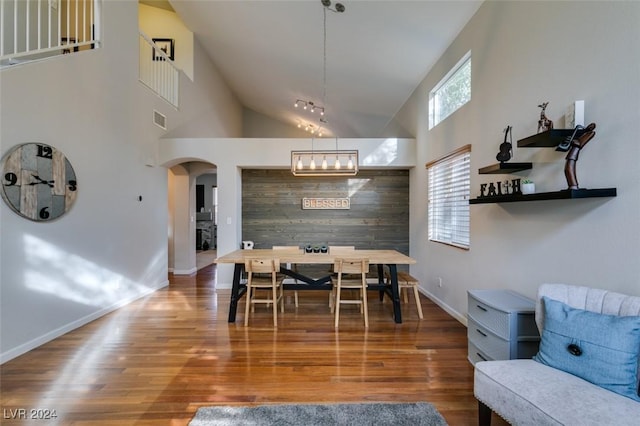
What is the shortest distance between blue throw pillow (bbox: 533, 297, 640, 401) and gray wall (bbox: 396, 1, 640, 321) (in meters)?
0.32

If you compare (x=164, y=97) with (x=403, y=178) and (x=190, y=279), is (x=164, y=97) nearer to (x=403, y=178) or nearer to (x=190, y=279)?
(x=190, y=279)

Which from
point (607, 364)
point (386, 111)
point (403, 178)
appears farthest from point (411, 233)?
point (607, 364)

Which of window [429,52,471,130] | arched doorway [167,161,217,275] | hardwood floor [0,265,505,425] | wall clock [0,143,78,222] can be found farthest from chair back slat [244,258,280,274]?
arched doorway [167,161,217,275]

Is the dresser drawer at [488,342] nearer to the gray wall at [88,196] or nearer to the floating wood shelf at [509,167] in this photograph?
the floating wood shelf at [509,167]

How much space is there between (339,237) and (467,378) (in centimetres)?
346

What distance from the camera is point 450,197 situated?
152 inches

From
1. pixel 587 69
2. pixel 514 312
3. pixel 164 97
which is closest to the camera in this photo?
pixel 587 69

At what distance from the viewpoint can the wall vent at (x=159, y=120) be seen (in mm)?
4950

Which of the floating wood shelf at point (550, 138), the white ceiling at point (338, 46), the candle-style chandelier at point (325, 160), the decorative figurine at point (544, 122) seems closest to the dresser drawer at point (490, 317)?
the floating wood shelf at point (550, 138)

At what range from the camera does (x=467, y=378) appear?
2.38 metres

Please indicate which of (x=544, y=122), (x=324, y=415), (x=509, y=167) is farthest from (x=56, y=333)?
(x=544, y=122)

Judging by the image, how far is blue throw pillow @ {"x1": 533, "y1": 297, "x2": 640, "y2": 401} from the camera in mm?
1411

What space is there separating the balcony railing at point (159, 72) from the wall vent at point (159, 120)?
35cm

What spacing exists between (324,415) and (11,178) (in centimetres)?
347
